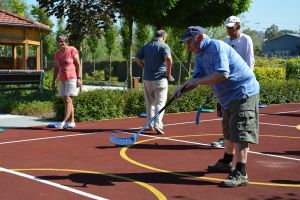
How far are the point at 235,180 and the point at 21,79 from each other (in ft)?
38.6

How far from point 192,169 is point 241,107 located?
1.36m

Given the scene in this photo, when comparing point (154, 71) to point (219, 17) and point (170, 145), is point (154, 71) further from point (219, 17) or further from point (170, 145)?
point (219, 17)

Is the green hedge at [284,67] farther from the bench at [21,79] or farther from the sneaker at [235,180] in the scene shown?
the sneaker at [235,180]

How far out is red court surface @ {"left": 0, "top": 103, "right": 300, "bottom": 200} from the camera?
17.5 feet

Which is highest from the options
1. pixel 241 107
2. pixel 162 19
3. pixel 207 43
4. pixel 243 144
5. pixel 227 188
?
pixel 162 19

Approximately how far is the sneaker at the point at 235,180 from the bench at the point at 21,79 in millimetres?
11493

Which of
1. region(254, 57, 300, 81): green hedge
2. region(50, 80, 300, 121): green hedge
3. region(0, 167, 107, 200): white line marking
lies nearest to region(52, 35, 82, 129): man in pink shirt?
region(50, 80, 300, 121): green hedge

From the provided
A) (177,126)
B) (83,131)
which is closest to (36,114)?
(83,131)

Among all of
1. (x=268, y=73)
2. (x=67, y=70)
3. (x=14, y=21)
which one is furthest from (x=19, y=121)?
(x=268, y=73)

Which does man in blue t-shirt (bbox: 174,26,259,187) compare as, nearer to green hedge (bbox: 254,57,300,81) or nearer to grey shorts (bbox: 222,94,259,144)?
grey shorts (bbox: 222,94,259,144)

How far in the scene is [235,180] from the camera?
555 centimetres

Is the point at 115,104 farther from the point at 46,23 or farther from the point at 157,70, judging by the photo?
the point at 46,23

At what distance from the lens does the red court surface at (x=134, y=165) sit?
5320 mm

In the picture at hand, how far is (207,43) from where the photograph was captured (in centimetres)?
561
